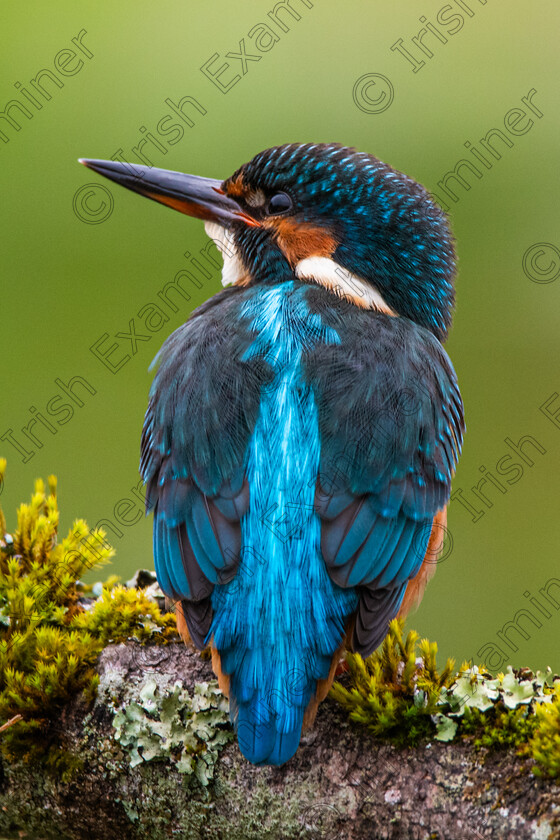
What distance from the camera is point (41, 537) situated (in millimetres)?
2447

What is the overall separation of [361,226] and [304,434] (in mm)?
842

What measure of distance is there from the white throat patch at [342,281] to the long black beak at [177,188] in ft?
1.35

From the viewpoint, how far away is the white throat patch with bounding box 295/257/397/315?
2.69 m

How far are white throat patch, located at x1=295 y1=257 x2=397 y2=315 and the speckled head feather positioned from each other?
0.05 ft

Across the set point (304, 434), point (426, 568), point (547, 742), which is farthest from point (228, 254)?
point (547, 742)

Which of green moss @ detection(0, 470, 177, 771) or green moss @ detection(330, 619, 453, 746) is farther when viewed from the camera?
green moss @ detection(0, 470, 177, 771)

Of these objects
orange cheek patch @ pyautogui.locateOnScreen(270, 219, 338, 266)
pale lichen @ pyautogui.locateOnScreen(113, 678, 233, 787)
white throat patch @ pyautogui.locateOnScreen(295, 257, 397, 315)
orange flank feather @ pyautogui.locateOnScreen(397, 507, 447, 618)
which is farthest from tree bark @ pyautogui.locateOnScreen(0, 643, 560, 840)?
orange cheek patch @ pyautogui.locateOnScreen(270, 219, 338, 266)

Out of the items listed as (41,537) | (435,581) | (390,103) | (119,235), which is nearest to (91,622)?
(41,537)

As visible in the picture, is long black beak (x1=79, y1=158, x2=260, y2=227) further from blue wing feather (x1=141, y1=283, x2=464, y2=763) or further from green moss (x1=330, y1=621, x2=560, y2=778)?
green moss (x1=330, y1=621, x2=560, y2=778)

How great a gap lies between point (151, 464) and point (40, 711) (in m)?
0.71

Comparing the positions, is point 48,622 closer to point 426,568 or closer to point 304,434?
point 304,434

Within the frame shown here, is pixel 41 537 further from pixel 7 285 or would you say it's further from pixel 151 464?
pixel 7 285

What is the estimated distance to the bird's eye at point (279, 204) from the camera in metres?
2.81

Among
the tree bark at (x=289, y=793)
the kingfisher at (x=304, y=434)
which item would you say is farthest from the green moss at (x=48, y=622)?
the kingfisher at (x=304, y=434)
